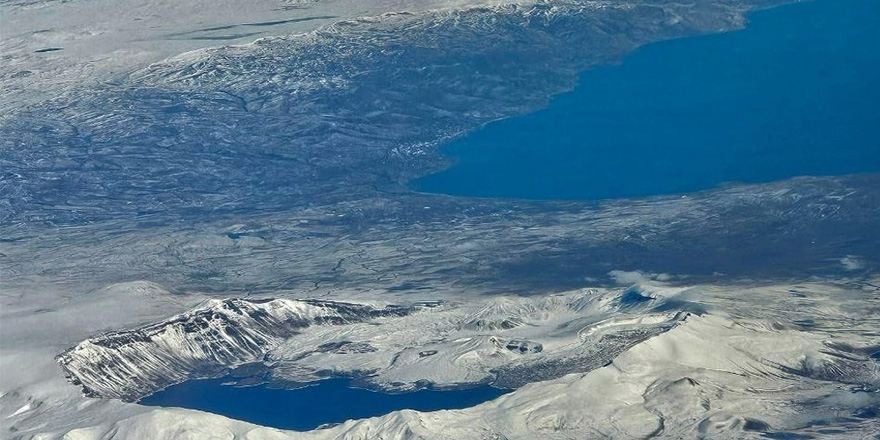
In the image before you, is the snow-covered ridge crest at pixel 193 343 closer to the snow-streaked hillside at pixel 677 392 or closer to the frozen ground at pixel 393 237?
the frozen ground at pixel 393 237

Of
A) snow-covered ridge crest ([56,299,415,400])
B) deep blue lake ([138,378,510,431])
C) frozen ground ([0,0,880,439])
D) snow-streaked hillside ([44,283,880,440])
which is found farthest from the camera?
snow-covered ridge crest ([56,299,415,400])

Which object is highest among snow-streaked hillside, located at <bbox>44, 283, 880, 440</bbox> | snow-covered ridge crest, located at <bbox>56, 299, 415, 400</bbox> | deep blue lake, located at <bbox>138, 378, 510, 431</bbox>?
snow-streaked hillside, located at <bbox>44, 283, 880, 440</bbox>

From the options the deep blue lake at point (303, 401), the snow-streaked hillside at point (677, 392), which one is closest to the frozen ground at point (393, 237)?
the snow-streaked hillside at point (677, 392)

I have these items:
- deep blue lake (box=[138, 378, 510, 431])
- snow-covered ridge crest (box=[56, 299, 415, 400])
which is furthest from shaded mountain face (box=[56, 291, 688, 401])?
deep blue lake (box=[138, 378, 510, 431])

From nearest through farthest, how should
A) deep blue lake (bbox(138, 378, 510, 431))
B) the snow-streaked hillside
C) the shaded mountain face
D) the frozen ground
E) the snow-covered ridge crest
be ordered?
the snow-streaked hillside < the frozen ground < deep blue lake (bbox(138, 378, 510, 431)) < the shaded mountain face < the snow-covered ridge crest

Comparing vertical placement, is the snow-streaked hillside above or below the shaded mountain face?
above

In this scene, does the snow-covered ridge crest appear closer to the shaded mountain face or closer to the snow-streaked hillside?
the shaded mountain face
